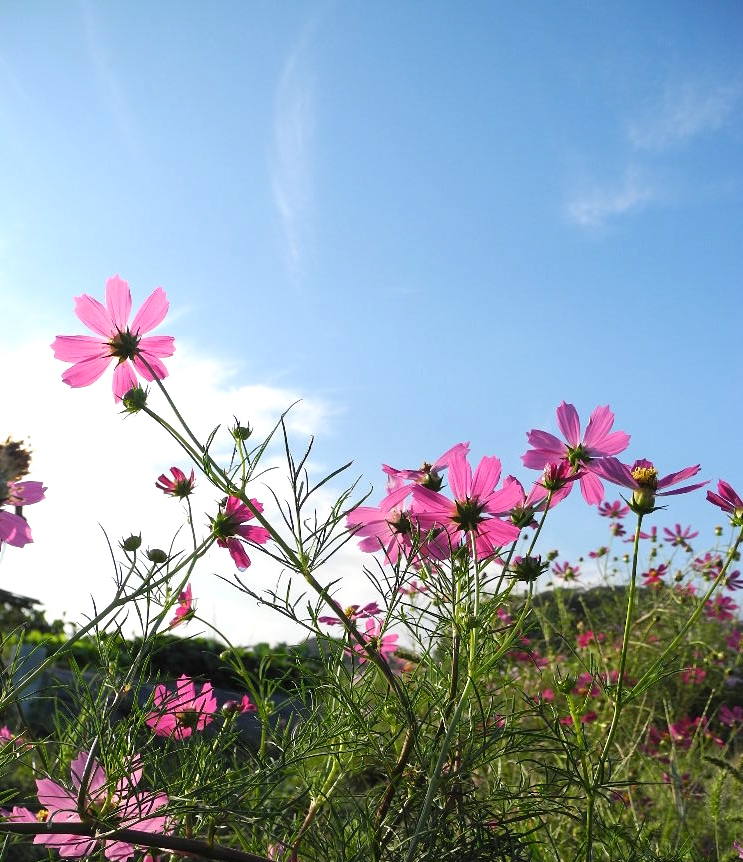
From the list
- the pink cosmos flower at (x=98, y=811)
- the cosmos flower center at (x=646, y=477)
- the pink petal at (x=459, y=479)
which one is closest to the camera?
the pink cosmos flower at (x=98, y=811)

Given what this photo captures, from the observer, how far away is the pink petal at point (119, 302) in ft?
3.58

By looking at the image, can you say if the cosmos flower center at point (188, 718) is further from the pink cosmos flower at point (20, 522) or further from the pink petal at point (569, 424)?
the pink petal at point (569, 424)

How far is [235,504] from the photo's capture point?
3.32 feet

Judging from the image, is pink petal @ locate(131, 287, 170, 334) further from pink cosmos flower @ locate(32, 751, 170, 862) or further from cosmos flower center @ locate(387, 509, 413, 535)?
pink cosmos flower @ locate(32, 751, 170, 862)

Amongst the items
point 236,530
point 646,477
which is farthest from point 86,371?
point 646,477

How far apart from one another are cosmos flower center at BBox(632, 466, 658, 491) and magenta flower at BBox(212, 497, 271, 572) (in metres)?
0.49

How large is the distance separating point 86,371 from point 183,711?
0.49 m

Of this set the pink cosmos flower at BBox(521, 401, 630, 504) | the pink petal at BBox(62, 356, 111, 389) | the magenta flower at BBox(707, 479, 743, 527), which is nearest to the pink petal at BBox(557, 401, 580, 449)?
the pink cosmos flower at BBox(521, 401, 630, 504)

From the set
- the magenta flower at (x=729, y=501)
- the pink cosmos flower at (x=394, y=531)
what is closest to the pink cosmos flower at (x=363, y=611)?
the pink cosmos flower at (x=394, y=531)

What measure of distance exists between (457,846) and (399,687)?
0.63 feet

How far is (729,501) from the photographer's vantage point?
44.3 inches

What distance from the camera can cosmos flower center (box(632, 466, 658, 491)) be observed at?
1.03 metres

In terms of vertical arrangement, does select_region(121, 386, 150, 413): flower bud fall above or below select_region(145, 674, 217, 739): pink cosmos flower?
above

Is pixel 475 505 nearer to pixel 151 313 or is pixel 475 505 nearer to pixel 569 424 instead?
pixel 569 424
